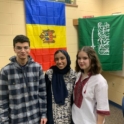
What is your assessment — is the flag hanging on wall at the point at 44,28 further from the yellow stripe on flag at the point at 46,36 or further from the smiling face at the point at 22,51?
the smiling face at the point at 22,51

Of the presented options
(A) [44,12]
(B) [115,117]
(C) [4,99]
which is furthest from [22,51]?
(B) [115,117]

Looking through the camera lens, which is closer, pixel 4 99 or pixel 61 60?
pixel 4 99

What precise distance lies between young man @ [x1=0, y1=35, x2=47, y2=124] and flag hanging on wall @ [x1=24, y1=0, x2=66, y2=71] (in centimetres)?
138

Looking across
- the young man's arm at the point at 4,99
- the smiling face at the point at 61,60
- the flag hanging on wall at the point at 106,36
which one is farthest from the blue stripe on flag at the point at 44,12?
the young man's arm at the point at 4,99

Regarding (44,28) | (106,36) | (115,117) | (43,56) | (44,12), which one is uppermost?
(44,12)

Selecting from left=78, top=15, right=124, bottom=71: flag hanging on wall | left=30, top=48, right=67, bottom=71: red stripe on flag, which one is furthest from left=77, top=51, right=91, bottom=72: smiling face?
left=78, top=15, right=124, bottom=71: flag hanging on wall

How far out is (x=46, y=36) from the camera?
268cm

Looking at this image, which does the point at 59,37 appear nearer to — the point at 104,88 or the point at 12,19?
the point at 12,19

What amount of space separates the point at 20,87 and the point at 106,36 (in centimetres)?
209

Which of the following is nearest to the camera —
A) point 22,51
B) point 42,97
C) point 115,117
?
point 22,51

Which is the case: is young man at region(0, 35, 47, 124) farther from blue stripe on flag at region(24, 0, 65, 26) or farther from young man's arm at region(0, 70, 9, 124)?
blue stripe on flag at region(24, 0, 65, 26)

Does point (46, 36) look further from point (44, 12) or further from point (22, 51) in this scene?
point (22, 51)

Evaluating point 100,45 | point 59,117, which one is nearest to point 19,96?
point 59,117

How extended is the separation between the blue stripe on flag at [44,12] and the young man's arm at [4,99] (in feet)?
5.11
